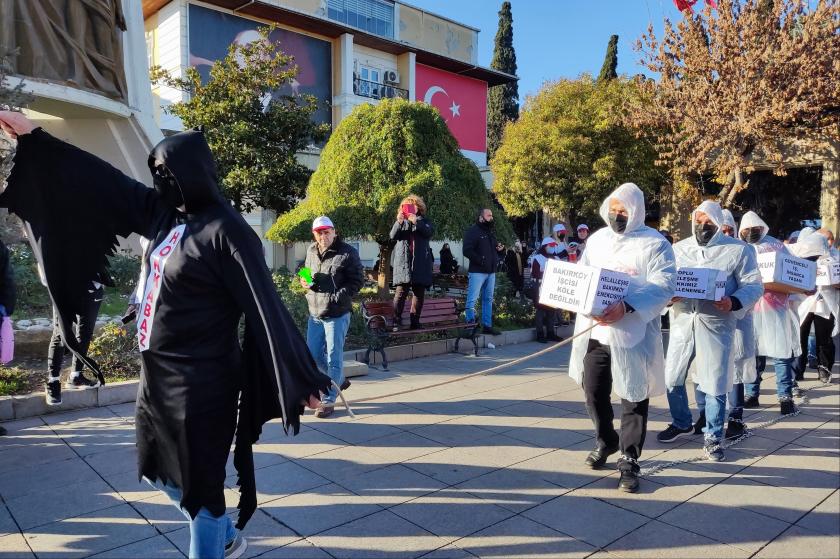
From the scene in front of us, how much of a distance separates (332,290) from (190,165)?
11.0ft

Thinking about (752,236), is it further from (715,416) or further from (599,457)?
(599,457)

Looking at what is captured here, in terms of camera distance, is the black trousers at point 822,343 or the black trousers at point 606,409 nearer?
the black trousers at point 606,409

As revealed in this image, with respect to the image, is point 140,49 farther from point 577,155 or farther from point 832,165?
point 832,165

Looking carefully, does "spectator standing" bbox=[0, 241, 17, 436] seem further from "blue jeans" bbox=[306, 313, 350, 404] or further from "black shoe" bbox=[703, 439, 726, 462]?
"black shoe" bbox=[703, 439, 726, 462]

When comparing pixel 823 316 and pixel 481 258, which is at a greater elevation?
pixel 481 258

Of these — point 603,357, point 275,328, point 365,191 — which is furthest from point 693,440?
point 365,191

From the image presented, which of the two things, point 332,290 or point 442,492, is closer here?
point 442,492

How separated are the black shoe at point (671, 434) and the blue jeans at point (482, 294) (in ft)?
14.0

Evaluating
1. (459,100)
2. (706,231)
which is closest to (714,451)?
(706,231)

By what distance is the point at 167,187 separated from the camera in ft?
8.14

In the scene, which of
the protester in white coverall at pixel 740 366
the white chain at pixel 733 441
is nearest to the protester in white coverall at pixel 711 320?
the white chain at pixel 733 441

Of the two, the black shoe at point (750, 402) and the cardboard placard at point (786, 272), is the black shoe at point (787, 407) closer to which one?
the black shoe at point (750, 402)

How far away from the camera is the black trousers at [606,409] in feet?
13.5

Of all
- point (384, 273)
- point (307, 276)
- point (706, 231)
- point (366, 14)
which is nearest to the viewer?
point (706, 231)
